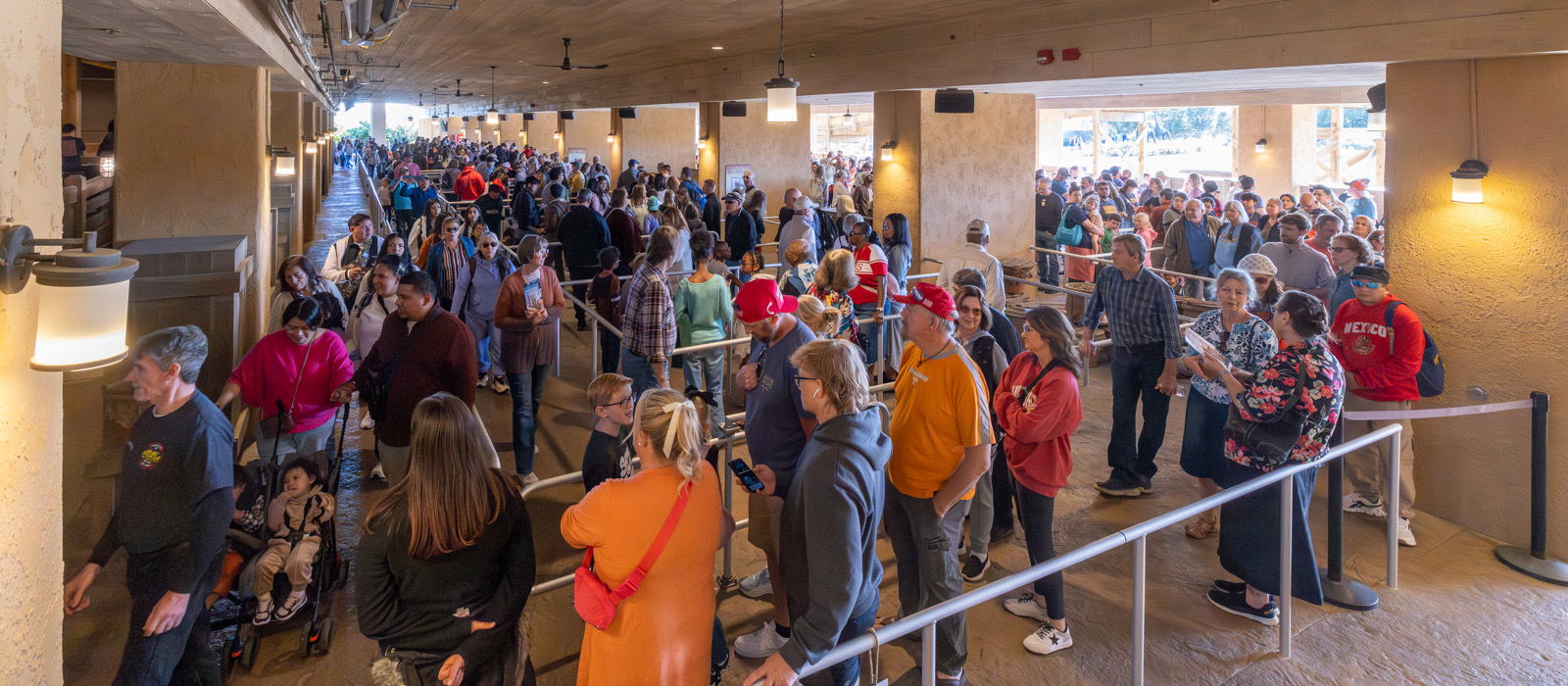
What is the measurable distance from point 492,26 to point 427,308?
24.6 ft

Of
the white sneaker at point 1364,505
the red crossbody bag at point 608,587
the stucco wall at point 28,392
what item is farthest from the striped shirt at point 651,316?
the white sneaker at point 1364,505

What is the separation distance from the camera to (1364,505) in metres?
5.79

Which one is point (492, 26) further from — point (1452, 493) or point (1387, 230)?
point (1452, 493)

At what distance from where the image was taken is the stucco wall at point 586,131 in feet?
94.0

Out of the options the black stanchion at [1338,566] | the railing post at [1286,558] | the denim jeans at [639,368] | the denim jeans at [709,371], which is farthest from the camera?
the denim jeans at [709,371]

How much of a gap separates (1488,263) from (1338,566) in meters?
2.14

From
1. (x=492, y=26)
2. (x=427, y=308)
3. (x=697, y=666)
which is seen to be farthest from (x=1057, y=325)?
(x=492, y=26)

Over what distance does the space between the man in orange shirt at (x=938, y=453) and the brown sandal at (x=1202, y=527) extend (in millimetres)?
2174

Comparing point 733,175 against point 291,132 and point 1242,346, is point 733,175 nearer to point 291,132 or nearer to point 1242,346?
point 291,132

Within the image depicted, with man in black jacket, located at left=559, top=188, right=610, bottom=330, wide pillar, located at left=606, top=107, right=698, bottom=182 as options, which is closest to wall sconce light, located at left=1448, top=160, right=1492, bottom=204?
man in black jacket, located at left=559, top=188, right=610, bottom=330

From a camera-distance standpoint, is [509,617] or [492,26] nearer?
[509,617]

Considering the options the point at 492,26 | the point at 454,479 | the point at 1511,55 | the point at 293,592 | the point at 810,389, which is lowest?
the point at 293,592

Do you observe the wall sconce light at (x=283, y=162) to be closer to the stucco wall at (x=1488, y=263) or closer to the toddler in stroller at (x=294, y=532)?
the toddler in stroller at (x=294, y=532)

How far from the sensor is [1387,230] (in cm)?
591
